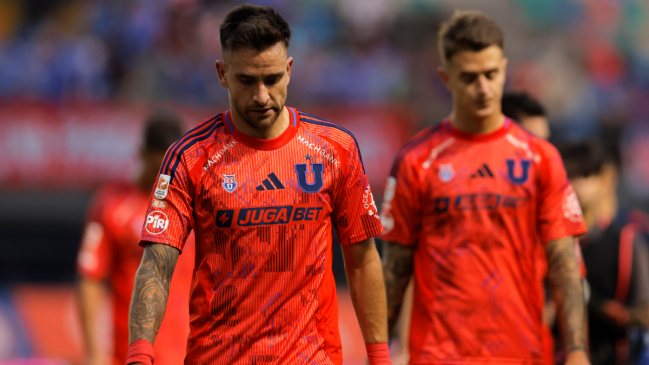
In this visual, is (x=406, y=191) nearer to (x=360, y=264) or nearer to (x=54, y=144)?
(x=360, y=264)

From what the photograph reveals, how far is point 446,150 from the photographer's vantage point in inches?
185

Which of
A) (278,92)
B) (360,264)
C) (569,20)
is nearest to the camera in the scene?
(278,92)

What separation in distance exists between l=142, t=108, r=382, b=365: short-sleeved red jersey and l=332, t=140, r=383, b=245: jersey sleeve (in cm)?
6

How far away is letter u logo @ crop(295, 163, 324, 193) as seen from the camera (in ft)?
11.8

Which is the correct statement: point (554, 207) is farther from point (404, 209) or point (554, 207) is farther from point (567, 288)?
point (404, 209)

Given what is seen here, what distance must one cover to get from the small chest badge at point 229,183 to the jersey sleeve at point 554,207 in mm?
1882

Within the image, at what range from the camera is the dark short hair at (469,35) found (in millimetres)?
4609

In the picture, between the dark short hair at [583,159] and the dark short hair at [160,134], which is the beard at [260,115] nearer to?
the dark short hair at [160,134]

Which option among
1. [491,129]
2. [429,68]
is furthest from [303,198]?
[429,68]

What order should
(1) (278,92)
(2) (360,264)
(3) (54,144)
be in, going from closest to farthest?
1. (1) (278,92)
2. (2) (360,264)
3. (3) (54,144)

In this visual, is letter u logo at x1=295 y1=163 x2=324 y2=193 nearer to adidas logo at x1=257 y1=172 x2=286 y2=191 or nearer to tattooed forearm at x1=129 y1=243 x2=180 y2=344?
adidas logo at x1=257 y1=172 x2=286 y2=191

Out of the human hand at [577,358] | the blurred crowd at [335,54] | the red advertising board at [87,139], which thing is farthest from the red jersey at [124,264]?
the blurred crowd at [335,54]

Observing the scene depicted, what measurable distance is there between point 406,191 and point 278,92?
1.38 m

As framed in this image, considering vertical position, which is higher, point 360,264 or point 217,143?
point 217,143
